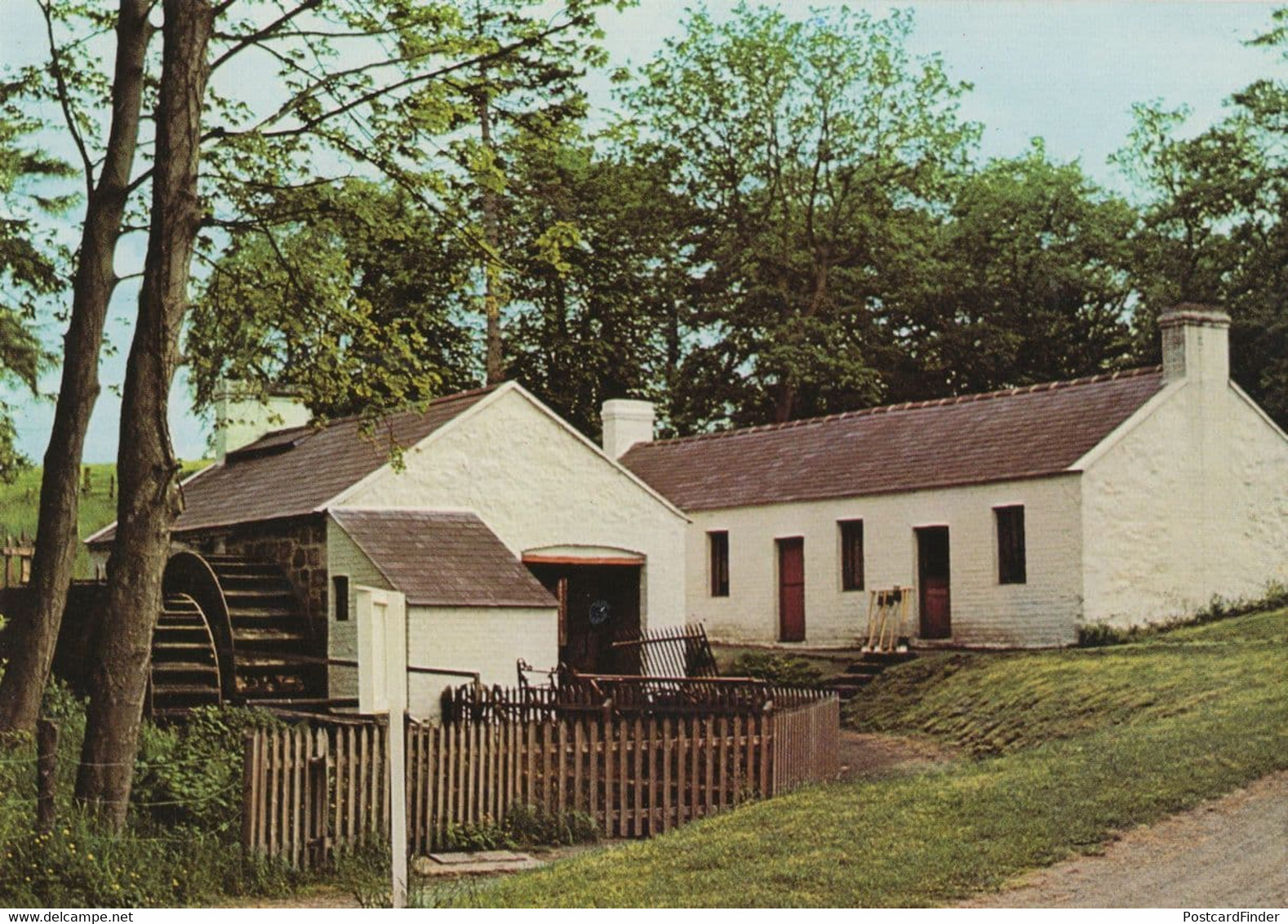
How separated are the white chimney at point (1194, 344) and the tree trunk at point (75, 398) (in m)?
19.1

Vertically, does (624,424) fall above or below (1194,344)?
below

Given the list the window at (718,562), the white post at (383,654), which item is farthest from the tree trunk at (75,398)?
the window at (718,562)

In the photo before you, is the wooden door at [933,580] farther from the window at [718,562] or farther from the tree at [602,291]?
the tree at [602,291]

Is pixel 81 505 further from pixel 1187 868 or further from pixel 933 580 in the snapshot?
pixel 1187 868

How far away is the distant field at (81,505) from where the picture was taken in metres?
33.3

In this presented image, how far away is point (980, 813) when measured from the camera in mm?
13562

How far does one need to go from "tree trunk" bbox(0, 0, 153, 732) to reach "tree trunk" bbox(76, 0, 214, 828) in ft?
6.02

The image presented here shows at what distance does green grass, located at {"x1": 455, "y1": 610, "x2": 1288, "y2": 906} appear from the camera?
457 inches

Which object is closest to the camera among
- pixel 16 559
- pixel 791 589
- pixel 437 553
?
pixel 437 553

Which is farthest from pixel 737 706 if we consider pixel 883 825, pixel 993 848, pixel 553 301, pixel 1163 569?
pixel 553 301

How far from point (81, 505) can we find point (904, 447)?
20228 millimetres

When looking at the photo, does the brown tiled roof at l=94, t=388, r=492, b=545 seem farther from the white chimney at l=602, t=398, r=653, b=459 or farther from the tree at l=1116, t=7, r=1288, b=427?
the tree at l=1116, t=7, r=1288, b=427

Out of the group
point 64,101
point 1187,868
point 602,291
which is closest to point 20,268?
point 64,101

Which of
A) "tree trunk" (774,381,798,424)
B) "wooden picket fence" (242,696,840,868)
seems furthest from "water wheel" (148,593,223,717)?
"tree trunk" (774,381,798,424)
